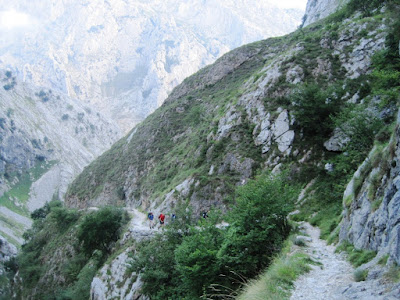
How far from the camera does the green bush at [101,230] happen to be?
115 ft

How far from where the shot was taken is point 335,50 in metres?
36.0

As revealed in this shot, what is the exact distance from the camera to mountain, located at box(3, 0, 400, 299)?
12336 millimetres

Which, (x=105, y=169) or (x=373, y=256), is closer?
(x=373, y=256)

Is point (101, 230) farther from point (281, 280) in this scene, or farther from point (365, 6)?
point (365, 6)

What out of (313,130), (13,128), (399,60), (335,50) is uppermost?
(13,128)

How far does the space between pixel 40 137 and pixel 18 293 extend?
135360 millimetres

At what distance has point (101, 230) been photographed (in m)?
35.3

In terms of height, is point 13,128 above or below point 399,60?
above

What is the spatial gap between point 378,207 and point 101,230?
3251 cm

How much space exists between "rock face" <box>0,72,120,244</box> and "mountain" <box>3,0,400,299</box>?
76232 mm

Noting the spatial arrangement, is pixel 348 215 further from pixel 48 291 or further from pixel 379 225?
pixel 48 291

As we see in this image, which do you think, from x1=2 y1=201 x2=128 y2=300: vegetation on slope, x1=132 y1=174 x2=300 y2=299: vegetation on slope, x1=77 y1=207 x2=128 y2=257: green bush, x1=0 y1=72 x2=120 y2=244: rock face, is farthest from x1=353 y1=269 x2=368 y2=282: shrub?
x1=0 y1=72 x2=120 y2=244: rock face

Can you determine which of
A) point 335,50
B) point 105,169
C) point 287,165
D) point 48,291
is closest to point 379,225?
point 287,165

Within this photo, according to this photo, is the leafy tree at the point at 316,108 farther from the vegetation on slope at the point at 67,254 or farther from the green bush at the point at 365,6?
the vegetation on slope at the point at 67,254
